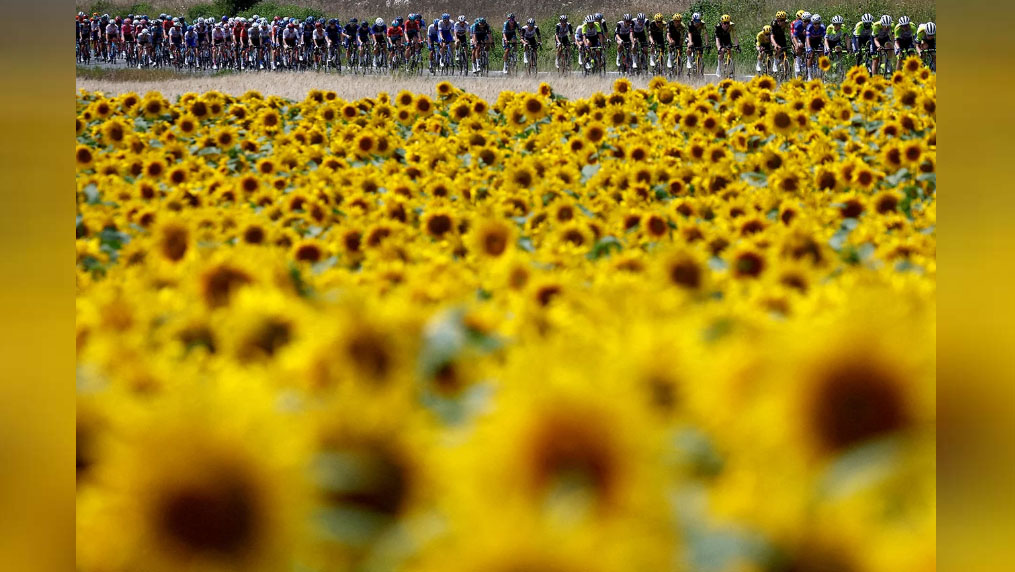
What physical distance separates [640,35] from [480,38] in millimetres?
2125

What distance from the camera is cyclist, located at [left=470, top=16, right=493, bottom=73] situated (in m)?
11.5

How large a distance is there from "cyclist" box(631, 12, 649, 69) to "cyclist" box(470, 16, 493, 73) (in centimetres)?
181

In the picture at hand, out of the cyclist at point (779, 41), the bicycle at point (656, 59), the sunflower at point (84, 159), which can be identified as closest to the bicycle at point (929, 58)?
the cyclist at point (779, 41)

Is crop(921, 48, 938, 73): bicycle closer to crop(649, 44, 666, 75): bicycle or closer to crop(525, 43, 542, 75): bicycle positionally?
crop(649, 44, 666, 75): bicycle

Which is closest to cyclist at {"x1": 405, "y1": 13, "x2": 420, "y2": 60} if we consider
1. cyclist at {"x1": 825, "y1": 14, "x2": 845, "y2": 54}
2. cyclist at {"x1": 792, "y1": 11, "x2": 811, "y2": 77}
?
cyclist at {"x1": 792, "y1": 11, "x2": 811, "y2": 77}

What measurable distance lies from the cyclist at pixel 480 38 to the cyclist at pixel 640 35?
5.95ft

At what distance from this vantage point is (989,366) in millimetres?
865

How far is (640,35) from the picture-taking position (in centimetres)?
1151

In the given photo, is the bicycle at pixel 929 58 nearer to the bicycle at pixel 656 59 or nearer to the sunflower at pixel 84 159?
the bicycle at pixel 656 59

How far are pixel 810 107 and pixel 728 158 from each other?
1636 mm

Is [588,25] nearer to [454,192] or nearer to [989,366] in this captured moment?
[454,192]

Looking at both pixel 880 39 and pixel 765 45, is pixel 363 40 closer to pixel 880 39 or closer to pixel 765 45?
pixel 765 45

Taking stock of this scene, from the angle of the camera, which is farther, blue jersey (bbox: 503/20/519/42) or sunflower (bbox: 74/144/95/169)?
blue jersey (bbox: 503/20/519/42)

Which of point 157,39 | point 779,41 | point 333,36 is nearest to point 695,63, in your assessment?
point 779,41
